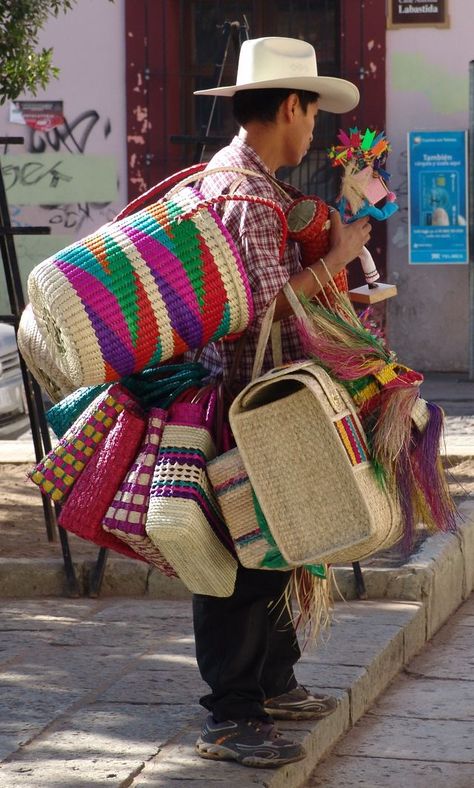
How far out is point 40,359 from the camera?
3857mm

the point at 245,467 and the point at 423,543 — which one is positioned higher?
the point at 245,467

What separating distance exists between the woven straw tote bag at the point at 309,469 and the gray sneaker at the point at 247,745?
585 mm

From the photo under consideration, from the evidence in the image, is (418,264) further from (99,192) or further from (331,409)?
(331,409)

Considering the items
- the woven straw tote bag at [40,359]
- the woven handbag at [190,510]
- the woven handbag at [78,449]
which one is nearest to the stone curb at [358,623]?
the woven handbag at [190,510]

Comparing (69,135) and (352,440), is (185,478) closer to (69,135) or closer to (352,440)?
(352,440)

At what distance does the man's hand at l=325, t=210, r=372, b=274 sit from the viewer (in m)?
3.84

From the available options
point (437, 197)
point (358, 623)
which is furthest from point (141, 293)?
point (437, 197)

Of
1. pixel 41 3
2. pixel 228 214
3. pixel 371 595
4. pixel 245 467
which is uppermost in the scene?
pixel 41 3

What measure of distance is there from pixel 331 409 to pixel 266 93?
3.00 ft

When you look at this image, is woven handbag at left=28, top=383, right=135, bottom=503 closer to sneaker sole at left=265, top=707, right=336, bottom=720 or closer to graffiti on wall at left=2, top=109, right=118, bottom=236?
sneaker sole at left=265, top=707, right=336, bottom=720

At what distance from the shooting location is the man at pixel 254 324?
386 cm

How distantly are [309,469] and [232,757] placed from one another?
32.4 inches

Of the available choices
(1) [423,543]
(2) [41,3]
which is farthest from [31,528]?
(2) [41,3]

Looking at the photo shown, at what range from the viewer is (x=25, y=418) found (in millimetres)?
10336
